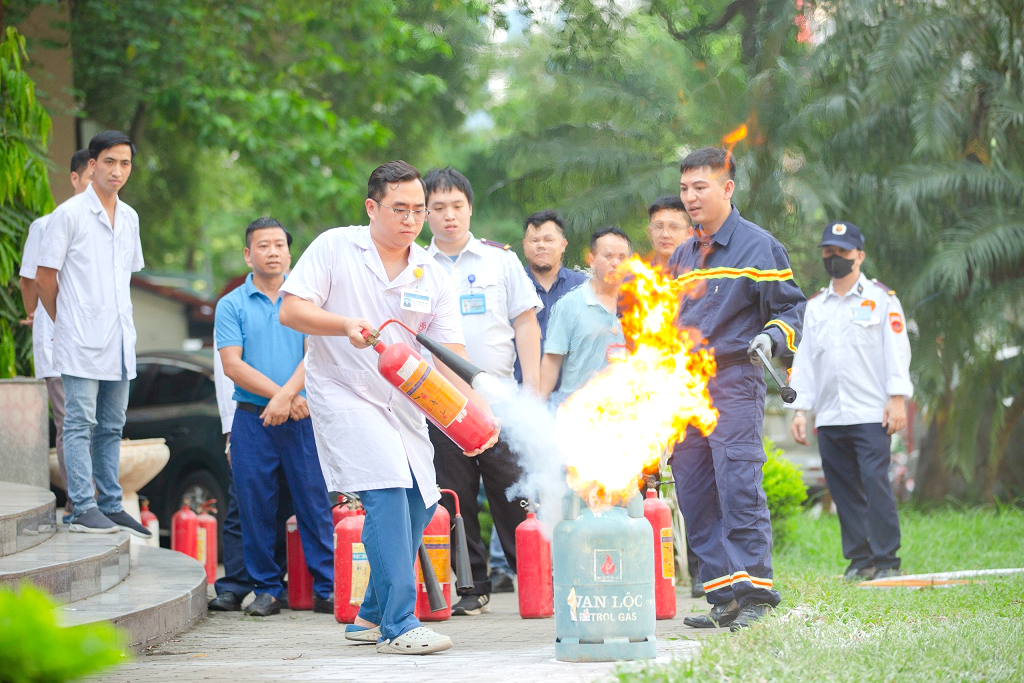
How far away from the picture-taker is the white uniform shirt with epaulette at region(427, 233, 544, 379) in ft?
23.1

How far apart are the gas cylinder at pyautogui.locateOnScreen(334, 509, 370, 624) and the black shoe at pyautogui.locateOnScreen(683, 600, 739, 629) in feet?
5.99

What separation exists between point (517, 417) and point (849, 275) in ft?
12.7

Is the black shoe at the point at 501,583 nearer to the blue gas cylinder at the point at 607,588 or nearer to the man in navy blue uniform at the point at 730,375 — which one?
the man in navy blue uniform at the point at 730,375

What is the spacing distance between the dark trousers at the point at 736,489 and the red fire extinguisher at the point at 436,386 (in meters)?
1.33

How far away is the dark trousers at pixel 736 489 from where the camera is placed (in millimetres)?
5594

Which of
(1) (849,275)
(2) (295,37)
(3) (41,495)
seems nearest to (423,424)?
(3) (41,495)

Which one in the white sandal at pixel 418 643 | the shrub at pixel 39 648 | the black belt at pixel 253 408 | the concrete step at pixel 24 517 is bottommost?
the white sandal at pixel 418 643

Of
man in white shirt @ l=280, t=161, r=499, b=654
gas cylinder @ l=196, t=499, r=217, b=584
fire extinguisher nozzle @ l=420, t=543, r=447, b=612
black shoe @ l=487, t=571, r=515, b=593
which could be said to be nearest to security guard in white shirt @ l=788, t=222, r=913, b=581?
black shoe @ l=487, t=571, r=515, b=593

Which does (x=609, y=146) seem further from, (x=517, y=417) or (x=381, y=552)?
(x=381, y=552)

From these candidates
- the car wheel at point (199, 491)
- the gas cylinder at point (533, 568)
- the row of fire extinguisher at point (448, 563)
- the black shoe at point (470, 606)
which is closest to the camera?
the row of fire extinguisher at point (448, 563)

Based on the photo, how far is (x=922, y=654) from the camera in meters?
4.36

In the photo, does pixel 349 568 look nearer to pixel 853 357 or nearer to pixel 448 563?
pixel 448 563

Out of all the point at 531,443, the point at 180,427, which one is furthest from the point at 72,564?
the point at 180,427

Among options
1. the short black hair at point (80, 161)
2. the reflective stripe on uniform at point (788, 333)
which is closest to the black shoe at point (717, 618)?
the reflective stripe on uniform at point (788, 333)
